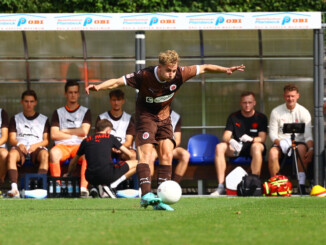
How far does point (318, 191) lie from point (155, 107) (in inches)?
166

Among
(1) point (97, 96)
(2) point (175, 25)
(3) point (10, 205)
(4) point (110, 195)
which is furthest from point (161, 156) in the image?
(1) point (97, 96)

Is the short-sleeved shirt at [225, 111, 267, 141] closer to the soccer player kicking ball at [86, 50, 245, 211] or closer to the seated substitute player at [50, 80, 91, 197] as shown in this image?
the seated substitute player at [50, 80, 91, 197]

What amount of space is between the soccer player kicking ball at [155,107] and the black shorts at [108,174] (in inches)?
121

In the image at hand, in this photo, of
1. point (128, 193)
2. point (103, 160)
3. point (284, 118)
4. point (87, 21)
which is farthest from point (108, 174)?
point (284, 118)

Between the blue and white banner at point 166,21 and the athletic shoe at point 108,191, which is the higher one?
the blue and white banner at point 166,21

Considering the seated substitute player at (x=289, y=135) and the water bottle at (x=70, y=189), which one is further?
the seated substitute player at (x=289, y=135)

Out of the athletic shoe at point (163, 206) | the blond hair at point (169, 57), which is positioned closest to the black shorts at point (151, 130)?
the athletic shoe at point (163, 206)

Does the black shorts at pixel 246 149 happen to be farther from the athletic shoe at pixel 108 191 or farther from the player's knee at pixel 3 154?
the player's knee at pixel 3 154

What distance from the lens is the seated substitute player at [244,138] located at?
45.2 ft

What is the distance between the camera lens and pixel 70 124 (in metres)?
14.6

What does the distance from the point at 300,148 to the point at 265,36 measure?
2.62 m

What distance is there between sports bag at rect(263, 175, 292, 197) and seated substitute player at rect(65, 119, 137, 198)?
216 centimetres

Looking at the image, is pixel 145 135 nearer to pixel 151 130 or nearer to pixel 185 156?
pixel 151 130

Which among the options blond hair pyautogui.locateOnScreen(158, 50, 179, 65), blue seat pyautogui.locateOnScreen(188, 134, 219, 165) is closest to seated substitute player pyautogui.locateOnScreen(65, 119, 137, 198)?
blue seat pyautogui.locateOnScreen(188, 134, 219, 165)
